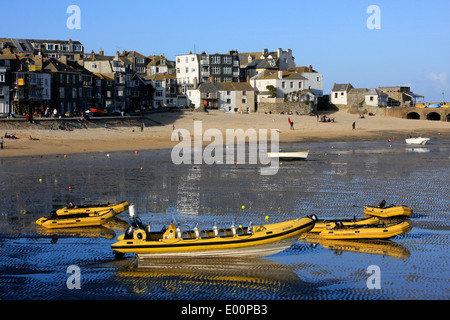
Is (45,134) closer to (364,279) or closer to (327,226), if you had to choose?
(327,226)

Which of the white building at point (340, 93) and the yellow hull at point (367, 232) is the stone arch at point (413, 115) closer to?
the white building at point (340, 93)

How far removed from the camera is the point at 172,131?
6988 cm

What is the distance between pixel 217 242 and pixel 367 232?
6.02 metres

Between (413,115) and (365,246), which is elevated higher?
(413,115)

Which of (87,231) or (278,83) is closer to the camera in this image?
(87,231)

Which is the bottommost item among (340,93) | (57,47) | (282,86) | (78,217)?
(78,217)

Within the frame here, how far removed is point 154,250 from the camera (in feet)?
61.8

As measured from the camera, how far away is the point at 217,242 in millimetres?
18594

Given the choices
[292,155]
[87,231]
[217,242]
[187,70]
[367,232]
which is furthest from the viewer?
[187,70]

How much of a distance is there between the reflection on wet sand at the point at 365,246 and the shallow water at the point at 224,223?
0.12 feet

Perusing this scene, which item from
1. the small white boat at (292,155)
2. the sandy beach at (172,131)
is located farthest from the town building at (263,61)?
the small white boat at (292,155)

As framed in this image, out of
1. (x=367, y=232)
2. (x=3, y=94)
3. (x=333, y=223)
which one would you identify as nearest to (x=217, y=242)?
(x=333, y=223)

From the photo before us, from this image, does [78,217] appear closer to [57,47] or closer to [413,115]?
[413,115]

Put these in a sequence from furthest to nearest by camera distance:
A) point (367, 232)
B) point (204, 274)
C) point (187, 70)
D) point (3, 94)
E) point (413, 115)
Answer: point (187, 70) < point (413, 115) < point (3, 94) < point (367, 232) < point (204, 274)
